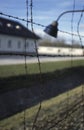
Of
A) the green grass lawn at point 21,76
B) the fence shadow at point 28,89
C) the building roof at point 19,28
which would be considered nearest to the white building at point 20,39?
the building roof at point 19,28

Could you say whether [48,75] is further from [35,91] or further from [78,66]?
[35,91]

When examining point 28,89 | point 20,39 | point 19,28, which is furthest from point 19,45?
point 28,89

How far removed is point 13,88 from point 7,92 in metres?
1.02

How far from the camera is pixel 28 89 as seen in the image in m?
16.8

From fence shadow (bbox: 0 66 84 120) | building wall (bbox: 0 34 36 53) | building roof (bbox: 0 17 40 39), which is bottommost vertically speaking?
fence shadow (bbox: 0 66 84 120)

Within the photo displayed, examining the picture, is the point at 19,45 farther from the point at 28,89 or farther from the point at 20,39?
the point at 28,89

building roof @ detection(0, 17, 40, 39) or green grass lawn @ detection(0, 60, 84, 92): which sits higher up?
building roof @ detection(0, 17, 40, 39)

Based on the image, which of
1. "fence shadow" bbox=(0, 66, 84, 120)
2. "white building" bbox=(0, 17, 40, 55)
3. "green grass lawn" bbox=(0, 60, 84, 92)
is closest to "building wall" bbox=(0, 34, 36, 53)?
"white building" bbox=(0, 17, 40, 55)

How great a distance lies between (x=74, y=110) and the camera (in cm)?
618

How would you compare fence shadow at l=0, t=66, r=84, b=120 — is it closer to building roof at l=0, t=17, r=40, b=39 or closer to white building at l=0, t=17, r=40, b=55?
white building at l=0, t=17, r=40, b=55

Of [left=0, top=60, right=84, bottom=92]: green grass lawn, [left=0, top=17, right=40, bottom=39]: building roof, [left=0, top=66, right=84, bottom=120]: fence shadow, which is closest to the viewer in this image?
[left=0, top=17, right=40, bottom=39]: building roof

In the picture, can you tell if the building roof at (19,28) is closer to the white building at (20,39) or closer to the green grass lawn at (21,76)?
the white building at (20,39)

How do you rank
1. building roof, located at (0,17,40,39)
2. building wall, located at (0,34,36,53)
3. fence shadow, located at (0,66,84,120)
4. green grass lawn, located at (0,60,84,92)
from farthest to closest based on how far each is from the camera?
green grass lawn, located at (0,60,84,92) < fence shadow, located at (0,66,84,120) < building wall, located at (0,34,36,53) < building roof, located at (0,17,40,39)

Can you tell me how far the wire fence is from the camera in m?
5.27
